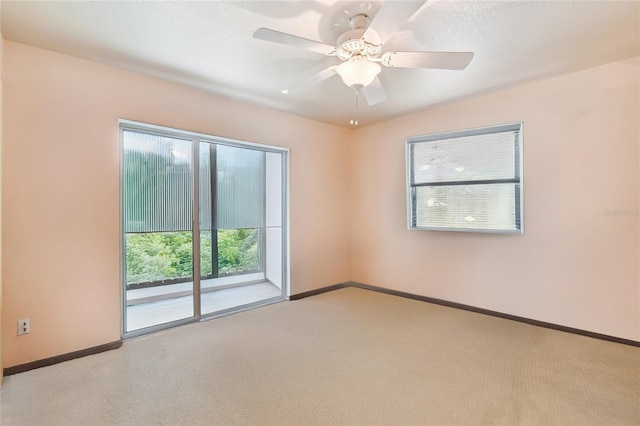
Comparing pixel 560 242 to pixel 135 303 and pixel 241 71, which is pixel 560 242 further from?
pixel 135 303

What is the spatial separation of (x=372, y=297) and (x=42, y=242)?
11.7 ft

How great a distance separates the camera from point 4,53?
2.28 m

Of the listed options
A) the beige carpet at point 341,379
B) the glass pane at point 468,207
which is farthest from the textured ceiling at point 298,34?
the beige carpet at point 341,379

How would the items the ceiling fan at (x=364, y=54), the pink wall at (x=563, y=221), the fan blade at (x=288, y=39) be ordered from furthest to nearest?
the pink wall at (x=563, y=221)
the ceiling fan at (x=364, y=54)
the fan blade at (x=288, y=39)

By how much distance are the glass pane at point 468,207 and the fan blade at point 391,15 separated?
2.45 meters

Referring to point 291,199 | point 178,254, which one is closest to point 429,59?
point 291,199

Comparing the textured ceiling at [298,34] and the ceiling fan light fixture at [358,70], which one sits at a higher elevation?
the textured ceiling at [298,34]

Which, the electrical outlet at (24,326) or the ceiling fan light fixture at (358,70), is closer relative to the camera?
the ceiling fan light fixture at (358,70)

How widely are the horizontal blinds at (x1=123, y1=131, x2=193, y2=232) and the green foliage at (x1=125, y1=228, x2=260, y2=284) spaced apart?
0.12 m

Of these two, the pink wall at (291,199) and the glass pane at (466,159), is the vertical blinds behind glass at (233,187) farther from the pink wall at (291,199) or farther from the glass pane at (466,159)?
the glass pane at (466,159)

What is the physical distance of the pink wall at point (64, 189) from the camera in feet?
7.64

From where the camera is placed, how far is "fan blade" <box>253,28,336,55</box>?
65.9 inches

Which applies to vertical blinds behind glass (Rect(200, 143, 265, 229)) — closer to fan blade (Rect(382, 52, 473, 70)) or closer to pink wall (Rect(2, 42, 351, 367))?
pink wall (Rect(2, 42, 351, 367))

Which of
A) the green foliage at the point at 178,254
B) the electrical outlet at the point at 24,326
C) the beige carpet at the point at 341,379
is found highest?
the green foliage at the point at 178,254
